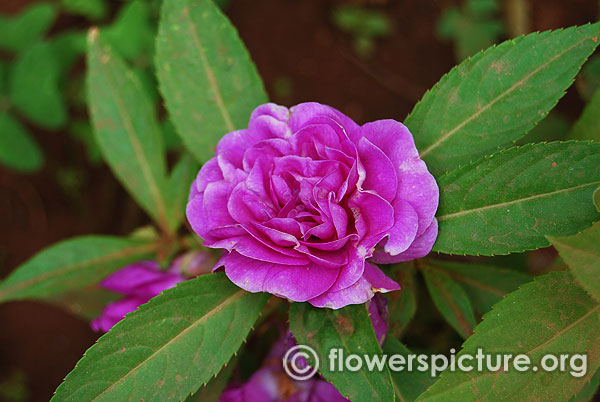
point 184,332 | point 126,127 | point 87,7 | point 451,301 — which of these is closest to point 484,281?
point 451,301

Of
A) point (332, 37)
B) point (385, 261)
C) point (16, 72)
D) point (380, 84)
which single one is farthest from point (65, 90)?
point (385, 261)

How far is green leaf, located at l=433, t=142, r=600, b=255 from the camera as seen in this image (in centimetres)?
72

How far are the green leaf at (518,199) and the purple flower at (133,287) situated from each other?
0.51m

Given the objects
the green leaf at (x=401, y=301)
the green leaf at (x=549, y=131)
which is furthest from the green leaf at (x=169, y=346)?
the green leaf at (x=549, y=131)

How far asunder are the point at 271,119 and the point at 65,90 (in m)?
1.58

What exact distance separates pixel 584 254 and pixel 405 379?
387 mm

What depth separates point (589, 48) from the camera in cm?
76

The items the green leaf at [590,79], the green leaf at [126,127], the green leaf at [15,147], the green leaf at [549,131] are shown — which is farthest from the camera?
the green leaf at [15,147]

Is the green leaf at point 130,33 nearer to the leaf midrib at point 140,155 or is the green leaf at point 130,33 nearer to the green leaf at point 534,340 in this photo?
the leaf midrib at point 140,155

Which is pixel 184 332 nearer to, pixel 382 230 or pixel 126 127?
pixel 382 230

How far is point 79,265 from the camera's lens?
1173mm

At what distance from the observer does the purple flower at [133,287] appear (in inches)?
38.0

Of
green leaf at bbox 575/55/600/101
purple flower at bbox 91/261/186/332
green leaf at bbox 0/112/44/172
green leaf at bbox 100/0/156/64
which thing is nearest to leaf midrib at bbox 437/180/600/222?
purple flower at bbox 91/261/186/332

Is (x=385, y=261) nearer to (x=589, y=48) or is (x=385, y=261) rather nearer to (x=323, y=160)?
(x=323, y=160)
